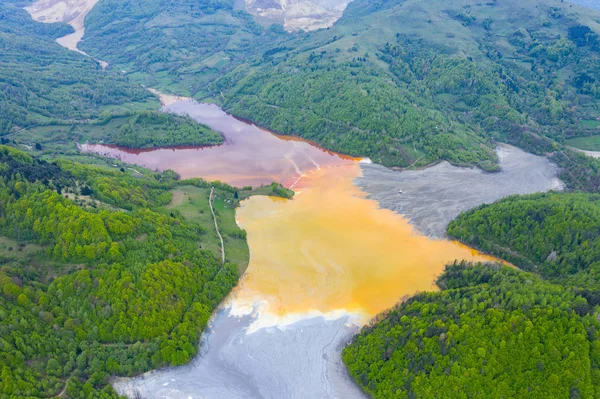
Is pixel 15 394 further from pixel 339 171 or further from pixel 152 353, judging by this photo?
pixel 339 171

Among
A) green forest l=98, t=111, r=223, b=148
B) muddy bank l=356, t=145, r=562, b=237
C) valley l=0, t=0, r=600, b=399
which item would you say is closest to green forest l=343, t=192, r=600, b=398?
valley l=0, t=0, r=600, b=399

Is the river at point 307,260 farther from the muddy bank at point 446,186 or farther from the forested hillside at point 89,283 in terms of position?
the forested hillside at point 89,283

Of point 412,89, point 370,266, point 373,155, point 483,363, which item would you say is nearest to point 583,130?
point 412,89

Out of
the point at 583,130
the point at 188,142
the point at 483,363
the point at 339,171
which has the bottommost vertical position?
the point at 188,142

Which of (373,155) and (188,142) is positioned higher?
(373,155)

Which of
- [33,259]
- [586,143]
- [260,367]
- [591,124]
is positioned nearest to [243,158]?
[33,259]

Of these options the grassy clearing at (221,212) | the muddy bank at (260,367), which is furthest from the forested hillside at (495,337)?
the grassy clearing at (221,212)
